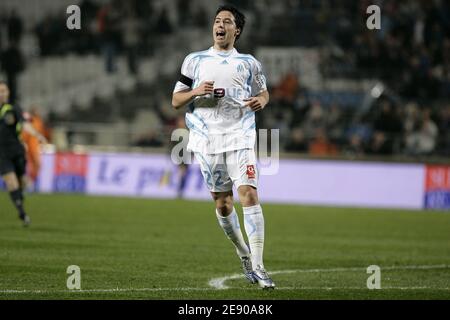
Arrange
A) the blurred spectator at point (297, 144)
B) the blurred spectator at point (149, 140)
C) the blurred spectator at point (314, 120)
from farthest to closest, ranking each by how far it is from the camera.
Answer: the blurred spectator at point (149, 140) → the blurred spectator at point (314, 120) → the blurred spectator at point (297, 144)

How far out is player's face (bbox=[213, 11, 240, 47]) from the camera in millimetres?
9773

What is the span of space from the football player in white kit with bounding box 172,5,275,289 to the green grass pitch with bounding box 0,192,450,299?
0.89 meters

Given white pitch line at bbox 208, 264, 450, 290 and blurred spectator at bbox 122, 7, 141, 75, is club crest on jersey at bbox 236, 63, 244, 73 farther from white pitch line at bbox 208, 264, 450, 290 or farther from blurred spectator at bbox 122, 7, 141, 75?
blurred spectator at bbox 122, 7, 141, 75

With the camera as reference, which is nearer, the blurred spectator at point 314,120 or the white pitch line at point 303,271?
the white pitch line at point 303,271

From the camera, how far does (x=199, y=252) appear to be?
14.0 metres

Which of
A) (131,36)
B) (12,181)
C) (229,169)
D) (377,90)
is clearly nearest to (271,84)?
(377,90)

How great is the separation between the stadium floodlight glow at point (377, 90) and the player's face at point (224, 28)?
2044cm

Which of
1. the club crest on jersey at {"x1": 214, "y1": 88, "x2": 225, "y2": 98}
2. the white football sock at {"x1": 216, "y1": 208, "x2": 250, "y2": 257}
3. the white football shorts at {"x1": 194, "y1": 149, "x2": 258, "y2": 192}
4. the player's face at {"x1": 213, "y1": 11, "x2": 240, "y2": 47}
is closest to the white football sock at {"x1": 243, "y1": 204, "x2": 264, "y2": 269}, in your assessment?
the white football shorts at {"x1": 194, "y1": 149, "x2": 258, "y2": 192}

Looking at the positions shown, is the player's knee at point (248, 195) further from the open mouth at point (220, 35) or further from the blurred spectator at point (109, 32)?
the blurred spectator at point (109, 32)

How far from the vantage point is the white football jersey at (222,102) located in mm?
9867

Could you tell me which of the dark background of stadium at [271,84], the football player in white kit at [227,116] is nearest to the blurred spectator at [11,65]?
the dark background of stadium at [271,84]

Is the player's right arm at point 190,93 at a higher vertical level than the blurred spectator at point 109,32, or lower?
lower

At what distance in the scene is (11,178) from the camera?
1759 cm

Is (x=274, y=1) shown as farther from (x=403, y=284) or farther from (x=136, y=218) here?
(x=403, y=284)
